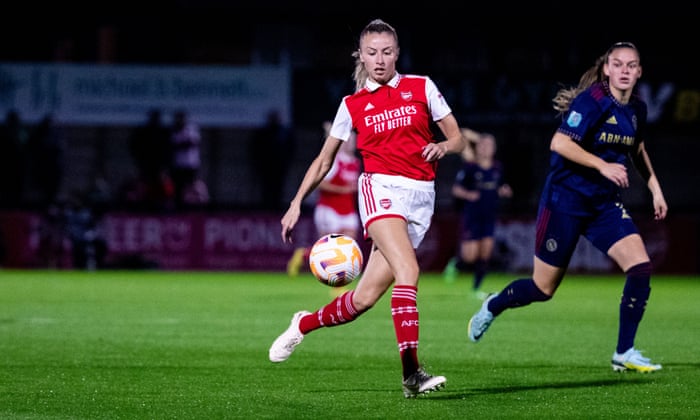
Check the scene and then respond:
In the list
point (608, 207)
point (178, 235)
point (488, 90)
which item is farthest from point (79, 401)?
point (488, 90)

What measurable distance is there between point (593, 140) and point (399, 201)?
181cm

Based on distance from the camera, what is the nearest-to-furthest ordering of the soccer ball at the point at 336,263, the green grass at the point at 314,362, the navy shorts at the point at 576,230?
the green grass at the point at 314,362 < the soccer ball at the point at 336,263 < the navy shorts at the point at 576,230

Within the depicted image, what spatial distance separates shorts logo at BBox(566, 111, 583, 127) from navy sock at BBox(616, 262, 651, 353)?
1.15 m

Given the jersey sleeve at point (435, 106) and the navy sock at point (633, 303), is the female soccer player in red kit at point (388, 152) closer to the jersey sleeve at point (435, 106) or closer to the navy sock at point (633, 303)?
the jersey sleeve at point (435, 106)

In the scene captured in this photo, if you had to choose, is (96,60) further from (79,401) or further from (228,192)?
(79,401)

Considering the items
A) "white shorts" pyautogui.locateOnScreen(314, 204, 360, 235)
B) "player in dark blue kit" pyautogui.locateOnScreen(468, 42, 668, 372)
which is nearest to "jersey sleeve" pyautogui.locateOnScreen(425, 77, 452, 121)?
"player in dark blue kit" pyautogui.locateOnScreen(468, 42, 668, 372)

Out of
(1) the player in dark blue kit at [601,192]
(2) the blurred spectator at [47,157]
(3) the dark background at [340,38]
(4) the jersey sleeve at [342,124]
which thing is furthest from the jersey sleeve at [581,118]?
(3) the dark background at [340,38]

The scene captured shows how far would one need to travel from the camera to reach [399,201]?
8.28 meters

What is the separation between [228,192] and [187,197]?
2.77m

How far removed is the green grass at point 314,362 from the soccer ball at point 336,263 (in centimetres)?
71

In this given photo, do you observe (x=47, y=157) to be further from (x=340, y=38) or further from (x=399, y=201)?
(x=399, y=201)

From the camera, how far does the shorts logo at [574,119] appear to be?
923 cm

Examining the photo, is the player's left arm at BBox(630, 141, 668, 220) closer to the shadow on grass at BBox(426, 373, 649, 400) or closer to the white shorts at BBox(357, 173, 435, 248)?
the shadow on grass at BBox(426, 373, 649, 400)

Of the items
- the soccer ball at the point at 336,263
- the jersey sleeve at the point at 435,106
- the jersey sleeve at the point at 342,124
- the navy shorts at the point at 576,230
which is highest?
the jersey sleeve at the point at 435,106
